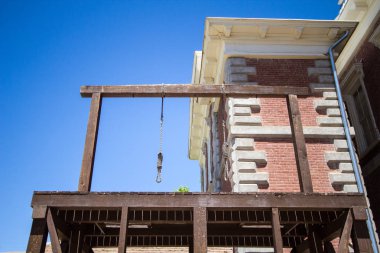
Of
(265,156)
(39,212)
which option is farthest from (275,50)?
(39,212)

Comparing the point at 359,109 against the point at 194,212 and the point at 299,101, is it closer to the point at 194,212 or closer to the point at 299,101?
the point at 299,101

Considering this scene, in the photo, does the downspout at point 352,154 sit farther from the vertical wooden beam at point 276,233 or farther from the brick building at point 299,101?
the vertical wooden beam at point 276,233

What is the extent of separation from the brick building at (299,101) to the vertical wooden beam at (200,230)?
3072mm

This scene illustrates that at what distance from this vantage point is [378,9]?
32.8ft

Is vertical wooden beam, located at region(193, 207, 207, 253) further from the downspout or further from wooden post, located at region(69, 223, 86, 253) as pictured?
the downspout

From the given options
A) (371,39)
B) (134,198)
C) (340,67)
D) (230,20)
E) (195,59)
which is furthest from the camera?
(195,59)

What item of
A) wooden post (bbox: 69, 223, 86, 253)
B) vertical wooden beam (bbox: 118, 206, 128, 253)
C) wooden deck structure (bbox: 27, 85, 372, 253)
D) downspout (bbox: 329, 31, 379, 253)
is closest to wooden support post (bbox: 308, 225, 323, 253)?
wooden deck structure (bbox: 27, 85, 372, 253)

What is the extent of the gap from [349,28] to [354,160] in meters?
4.05

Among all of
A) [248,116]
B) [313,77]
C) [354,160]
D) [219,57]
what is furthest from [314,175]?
[219,57]

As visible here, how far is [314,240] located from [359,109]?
7577mm

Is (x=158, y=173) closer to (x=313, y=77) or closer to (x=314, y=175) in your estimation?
(x=314, y=175)

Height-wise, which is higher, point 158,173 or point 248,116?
point 248,116

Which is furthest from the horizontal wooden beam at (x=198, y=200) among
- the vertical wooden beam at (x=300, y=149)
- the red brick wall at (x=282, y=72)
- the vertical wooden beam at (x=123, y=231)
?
the red brick wall at (x=282, y=72)

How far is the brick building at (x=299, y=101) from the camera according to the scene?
8344 mm
